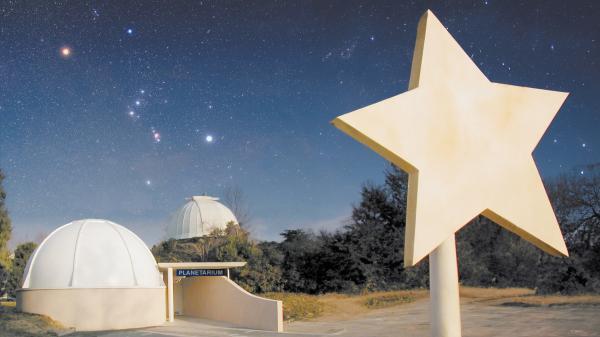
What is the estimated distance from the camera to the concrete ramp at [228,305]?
20.7 meters

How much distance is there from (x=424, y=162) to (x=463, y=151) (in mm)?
673

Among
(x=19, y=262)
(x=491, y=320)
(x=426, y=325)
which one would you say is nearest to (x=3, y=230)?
(x=19, y=262)

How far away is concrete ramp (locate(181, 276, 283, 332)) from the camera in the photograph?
816 inches

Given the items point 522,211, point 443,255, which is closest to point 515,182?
point 522,211

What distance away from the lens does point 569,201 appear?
29.0 metres

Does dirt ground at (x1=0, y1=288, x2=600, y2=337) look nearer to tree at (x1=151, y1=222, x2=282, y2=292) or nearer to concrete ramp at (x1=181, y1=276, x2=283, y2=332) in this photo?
concrete ramp at (x1=181, y1=276, x2=283, y2=332)

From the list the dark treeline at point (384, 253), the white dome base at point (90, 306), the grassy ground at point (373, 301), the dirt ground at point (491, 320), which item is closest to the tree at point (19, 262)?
the dark treeline at point (384, 253)

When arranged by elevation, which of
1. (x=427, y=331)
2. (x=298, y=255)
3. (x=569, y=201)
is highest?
(x=569, y=201)

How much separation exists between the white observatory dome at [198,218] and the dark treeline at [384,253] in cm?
607

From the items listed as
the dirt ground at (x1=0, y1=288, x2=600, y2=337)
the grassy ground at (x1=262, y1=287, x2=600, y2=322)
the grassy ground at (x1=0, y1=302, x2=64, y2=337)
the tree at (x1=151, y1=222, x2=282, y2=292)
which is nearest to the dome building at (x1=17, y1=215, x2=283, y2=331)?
the grassy ground at (x1=0, y1=302, x2=64, y2=337)

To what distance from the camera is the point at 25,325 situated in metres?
19.2

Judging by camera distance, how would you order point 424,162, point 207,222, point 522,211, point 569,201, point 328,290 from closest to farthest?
point 424,162 < point 522,211 < point 569,201 < point 328,290 < point 207,222

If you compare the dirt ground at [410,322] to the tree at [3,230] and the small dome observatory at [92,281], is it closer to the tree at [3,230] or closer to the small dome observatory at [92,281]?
the small dome observatory at [92,281]

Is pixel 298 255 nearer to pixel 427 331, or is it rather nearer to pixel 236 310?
pixel 236 310
